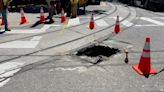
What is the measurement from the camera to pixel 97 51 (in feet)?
26.3

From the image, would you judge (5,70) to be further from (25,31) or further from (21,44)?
(25,31)

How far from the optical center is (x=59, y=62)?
709 cm

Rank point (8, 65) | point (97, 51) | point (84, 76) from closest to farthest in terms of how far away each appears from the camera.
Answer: point (84, 76) < point (8, 65) < point (97, 51)

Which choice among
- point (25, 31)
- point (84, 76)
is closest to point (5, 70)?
point (84, 76)

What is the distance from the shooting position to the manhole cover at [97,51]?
7738 mm

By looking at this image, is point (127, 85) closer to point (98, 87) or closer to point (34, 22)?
point (98, 87)

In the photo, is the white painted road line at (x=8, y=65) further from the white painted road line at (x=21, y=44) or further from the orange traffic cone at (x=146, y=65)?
the orange traffic cone at (x=146, y=65)

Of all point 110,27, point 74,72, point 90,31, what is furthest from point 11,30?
point 74,72

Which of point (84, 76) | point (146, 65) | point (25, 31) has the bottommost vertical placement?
point (84, 76)

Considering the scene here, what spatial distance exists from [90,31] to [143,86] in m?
6.70

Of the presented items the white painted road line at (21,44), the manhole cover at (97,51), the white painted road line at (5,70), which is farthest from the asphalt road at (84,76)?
the white painted road line at (21,44)

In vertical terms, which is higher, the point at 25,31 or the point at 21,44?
the point at 25,31

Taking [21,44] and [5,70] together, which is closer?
[5,70]

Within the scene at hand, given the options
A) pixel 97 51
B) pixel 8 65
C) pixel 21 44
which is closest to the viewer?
pixel 8 65
